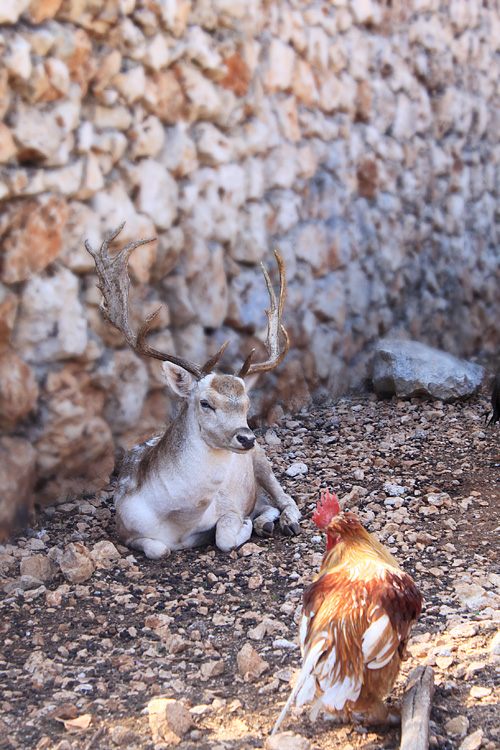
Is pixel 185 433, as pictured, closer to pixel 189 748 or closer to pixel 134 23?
pixel 189 748

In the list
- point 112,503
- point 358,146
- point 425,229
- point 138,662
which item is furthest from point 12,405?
point 425,229

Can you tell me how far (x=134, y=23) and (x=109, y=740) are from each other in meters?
3.77

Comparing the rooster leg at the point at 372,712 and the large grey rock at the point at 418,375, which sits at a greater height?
the rooster leg at the point at 372,712

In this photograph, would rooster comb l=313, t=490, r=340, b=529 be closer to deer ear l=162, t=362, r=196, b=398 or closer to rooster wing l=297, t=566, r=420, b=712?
rooster wing l=297, t=566, r=420, b=712

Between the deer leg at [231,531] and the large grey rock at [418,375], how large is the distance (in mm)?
2401

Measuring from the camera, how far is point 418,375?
20.6 ft

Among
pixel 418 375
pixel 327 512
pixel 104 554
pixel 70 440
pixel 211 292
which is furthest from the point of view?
pixel 418 375

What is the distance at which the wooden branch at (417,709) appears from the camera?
230 cm

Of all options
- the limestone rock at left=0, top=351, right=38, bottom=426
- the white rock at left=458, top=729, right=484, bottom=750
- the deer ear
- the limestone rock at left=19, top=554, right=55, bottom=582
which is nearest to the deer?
the deer ear

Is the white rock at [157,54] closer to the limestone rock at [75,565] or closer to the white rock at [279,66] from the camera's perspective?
the white rock at [279,66]

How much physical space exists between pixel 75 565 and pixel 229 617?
767 mm

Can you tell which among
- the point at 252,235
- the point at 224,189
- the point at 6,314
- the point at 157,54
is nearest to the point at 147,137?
the point at 157,54

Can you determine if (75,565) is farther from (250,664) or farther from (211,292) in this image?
(211,292)

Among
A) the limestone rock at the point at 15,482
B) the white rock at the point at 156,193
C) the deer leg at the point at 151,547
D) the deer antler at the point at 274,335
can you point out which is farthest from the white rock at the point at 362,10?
the deer leg at the point at 151,547
